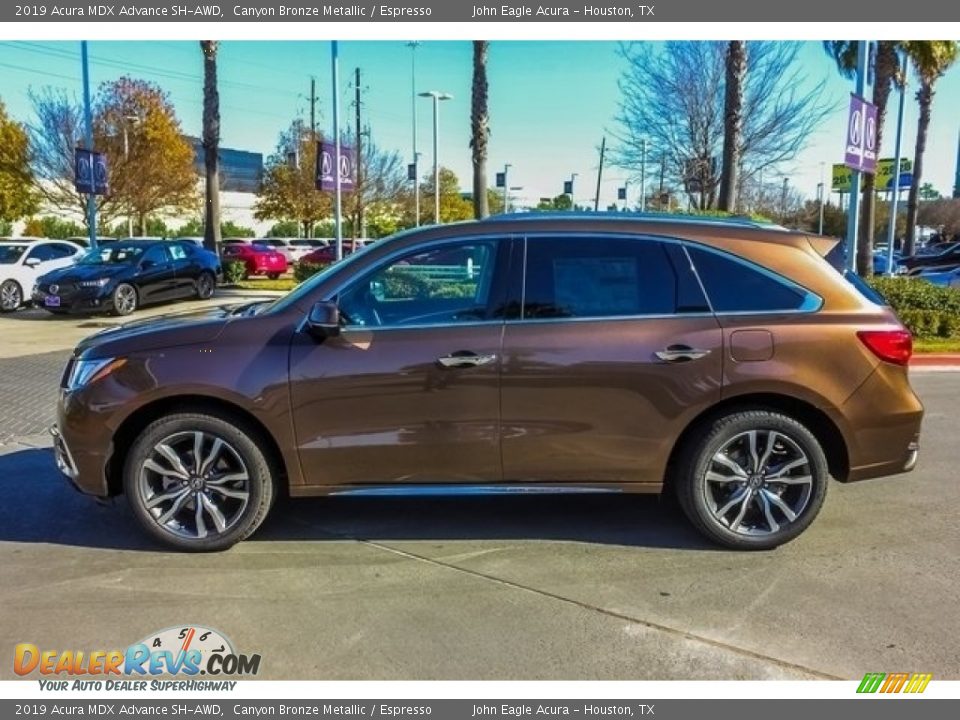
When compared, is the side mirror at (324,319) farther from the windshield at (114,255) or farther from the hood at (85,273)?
the windshield at (114,255)

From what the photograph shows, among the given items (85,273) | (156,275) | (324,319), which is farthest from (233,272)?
(324,319)

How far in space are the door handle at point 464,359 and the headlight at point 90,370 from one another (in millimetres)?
1719

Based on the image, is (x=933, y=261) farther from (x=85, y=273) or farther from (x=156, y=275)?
(x=85, y=273)

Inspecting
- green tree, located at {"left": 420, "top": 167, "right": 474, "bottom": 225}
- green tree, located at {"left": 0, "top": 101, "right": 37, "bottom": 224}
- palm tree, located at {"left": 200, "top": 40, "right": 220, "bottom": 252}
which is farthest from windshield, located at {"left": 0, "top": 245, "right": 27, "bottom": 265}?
green tree, located at {"left": 420, "top": 167, "right": 474, "bottom": 225}

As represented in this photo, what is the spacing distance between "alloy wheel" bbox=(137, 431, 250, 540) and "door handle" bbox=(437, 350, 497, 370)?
125cm

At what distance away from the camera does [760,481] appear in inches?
164

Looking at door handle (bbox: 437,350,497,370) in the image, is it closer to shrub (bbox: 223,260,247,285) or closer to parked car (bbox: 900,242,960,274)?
shrub (bbox: 223,260,247,285)

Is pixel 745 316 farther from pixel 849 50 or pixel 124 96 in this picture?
pixel 124 96

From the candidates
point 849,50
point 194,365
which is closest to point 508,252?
point 194,365

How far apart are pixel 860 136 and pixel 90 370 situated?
9395 millimetres

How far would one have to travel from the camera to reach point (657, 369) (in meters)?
4.00

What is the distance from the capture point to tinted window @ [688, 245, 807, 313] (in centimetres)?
411

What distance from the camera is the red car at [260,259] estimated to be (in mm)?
27188

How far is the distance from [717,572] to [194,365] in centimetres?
295
